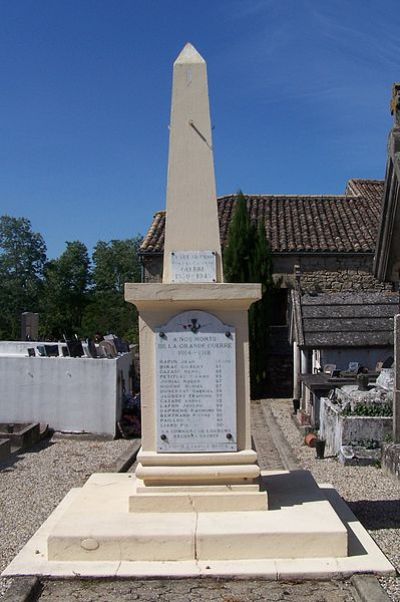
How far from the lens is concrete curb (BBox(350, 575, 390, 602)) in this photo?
454 cm

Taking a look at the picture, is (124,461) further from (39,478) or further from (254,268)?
(254,268)

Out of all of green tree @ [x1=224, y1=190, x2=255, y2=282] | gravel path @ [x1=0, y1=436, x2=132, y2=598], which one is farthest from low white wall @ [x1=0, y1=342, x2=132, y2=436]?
green tree @ [x1=224, y1=190, x2=255, y2=282]

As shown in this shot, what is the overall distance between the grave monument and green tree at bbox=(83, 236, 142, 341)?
26.4m

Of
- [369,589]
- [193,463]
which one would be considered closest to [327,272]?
[193,463]

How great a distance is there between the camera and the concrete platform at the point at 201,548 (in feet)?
16.6

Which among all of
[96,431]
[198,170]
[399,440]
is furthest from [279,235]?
[198,170]

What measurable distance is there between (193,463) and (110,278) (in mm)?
51699

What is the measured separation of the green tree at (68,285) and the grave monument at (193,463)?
3362 cm

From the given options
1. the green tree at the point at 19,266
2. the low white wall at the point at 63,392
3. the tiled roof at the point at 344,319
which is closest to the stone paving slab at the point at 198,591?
the low white wall at the point at 63,392

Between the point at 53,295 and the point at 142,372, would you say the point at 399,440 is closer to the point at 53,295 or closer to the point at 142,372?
the point at 142,372

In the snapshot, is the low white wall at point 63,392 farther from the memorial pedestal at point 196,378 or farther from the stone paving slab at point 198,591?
the stone paving slab at point 198,591

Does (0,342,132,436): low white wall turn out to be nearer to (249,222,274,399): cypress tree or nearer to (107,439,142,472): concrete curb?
(107,439,142,472): concrete curb

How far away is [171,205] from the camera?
6160mm

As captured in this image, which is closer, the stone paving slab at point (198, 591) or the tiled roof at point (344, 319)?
the stone paving slab at point (198, 591)
